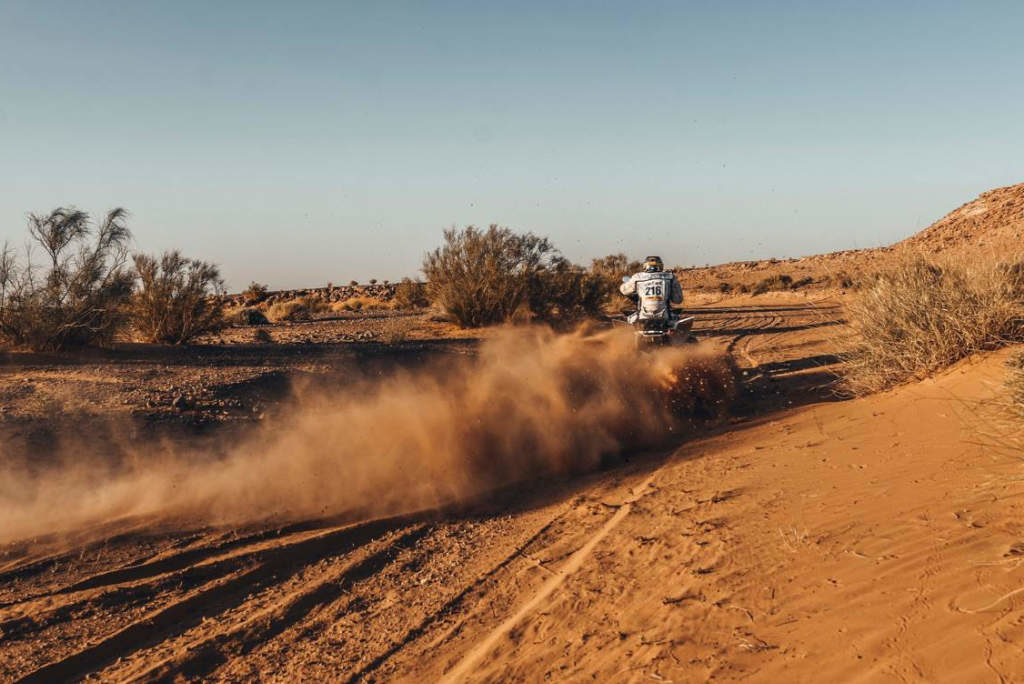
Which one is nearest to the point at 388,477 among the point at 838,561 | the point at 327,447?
the point at 327,447

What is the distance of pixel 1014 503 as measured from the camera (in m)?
4.66

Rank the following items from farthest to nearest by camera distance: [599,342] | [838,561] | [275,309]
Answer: [275,309] → [599,342] → [838,561]

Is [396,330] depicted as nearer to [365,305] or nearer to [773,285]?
[365,305]

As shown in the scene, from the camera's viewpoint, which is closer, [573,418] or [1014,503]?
[1014,503]

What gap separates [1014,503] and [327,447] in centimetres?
695

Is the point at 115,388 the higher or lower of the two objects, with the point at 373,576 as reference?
higher

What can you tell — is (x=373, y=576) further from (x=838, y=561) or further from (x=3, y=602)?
(x=838, y=561)

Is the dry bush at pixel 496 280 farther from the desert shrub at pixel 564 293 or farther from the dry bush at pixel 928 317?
the dry bush at pixel 928 317

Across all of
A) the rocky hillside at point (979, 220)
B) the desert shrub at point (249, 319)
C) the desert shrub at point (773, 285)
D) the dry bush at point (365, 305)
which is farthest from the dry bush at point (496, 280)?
the desert shrub at point (773, 285)

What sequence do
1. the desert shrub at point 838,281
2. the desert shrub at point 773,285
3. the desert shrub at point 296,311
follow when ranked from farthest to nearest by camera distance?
the desert shrub at point 773,285, the desert shrub at point 838,281, the desert shrub at point 296,311

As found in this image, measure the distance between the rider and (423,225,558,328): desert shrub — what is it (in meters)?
8.33

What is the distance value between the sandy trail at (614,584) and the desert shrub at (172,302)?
9796 millimetres

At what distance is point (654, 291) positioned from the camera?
1155 cm

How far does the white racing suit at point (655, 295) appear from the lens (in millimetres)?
11523
